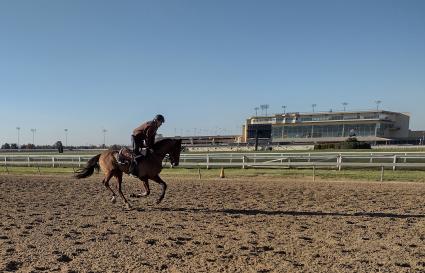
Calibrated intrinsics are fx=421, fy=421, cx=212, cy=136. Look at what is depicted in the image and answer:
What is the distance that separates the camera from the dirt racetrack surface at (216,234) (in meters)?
6.01

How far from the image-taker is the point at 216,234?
26.2 feet

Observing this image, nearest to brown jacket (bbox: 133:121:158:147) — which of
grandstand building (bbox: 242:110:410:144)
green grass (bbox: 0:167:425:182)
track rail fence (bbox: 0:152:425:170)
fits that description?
track rail fence (bbox: 0:152:425:170)

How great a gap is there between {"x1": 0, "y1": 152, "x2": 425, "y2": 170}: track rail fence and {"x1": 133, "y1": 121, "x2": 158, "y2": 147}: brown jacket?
10.9m

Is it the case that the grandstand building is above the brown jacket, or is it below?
above

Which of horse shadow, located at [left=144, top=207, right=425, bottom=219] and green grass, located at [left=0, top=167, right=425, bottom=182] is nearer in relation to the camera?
horse shadow, located at [left=144, top=207, right=425, bottom=219]

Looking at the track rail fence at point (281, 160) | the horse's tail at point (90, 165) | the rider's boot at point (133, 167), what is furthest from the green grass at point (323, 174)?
the rider's boot at point (133, 167)

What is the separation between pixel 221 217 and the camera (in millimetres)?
10055

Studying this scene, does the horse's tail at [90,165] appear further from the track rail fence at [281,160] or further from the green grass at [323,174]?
the green grass at [323,174]

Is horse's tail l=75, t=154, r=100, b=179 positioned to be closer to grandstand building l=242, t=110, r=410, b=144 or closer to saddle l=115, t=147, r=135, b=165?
saddle l=115, t=147, r=135, b=165

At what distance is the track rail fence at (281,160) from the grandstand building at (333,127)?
63.5m

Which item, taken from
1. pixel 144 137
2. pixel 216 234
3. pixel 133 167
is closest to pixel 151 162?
pixel 133 167

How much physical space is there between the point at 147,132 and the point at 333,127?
9171 centimetres

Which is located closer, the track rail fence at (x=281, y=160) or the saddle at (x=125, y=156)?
the saddle at (x=125, y=156)

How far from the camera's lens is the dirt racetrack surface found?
601cm
